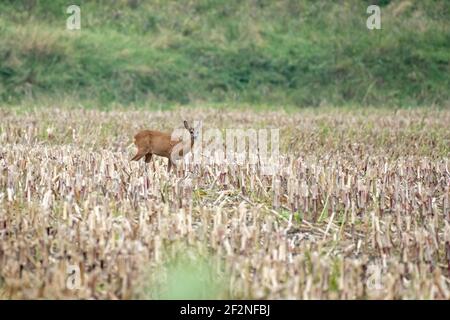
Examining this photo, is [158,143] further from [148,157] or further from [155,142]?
[148,157]

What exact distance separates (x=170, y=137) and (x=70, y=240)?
4.48 metres

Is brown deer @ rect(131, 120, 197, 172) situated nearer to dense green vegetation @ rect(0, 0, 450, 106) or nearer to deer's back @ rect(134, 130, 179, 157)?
deer's back @ rect(134, 130, 179, 157)

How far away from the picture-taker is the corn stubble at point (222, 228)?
5457 mm

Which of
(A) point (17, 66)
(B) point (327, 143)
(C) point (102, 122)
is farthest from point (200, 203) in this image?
(A) point (17, 66)

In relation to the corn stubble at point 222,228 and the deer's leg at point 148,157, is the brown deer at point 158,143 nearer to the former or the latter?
the deer's leg at point 148,157

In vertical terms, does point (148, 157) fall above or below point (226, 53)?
below

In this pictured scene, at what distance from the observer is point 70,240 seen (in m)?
6.16

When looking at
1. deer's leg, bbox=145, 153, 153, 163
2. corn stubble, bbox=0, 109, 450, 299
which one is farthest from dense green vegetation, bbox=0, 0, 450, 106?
corn stubble, bbox=0, 109, 450, 299

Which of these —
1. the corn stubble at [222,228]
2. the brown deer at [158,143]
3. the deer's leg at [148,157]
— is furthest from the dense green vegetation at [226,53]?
the corn stubble at [222,228]

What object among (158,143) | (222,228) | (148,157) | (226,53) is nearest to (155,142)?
(158,143)

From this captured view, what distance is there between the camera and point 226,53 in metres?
26.6

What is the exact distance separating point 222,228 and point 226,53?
20595 mm

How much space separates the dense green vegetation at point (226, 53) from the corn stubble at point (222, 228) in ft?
43.7
